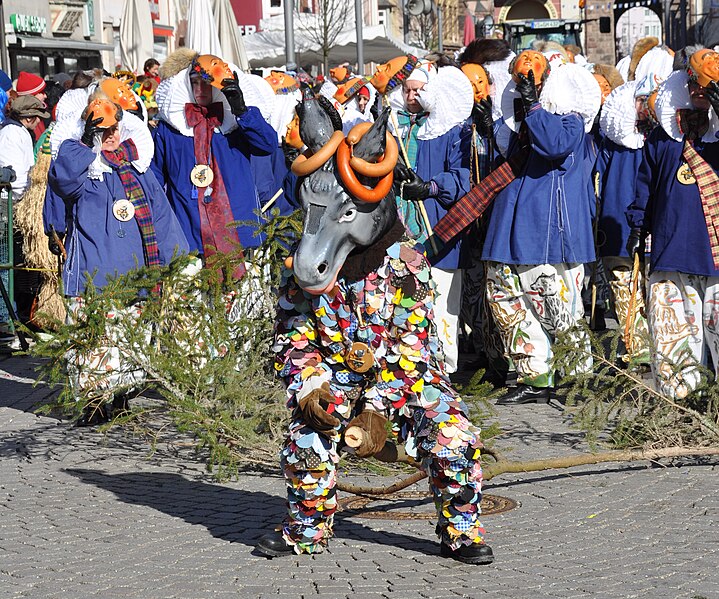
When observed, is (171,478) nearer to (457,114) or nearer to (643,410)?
(643,410)

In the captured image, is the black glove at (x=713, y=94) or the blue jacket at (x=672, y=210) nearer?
the black glove at (x=713, y=94)

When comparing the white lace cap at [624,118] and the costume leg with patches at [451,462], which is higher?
the white lace cap at [624,118]

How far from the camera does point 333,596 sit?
16.3 feet

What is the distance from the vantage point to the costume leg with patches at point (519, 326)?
8.79 metres

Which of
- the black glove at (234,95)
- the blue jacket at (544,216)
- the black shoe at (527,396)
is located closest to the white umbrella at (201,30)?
the black glove at (234,95)

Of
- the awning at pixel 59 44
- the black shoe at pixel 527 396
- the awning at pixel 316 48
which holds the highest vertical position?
the awning at pixel 59 44

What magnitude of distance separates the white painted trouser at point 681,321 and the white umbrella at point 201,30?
7176mm

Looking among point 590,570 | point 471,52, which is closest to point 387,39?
point 471,52

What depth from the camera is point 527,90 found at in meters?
8.27

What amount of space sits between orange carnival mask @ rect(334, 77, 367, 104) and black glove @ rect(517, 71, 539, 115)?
182 cm

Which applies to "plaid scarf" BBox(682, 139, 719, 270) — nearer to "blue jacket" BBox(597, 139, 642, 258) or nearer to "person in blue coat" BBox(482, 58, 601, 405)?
"person in blue coat" BBox(482, 58, 601, 405)

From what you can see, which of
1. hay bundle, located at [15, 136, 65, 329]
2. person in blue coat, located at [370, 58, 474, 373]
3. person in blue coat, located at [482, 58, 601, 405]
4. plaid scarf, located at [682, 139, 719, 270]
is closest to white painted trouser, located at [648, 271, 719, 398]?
plaid scarf, located at [682, 139, 719, 270]

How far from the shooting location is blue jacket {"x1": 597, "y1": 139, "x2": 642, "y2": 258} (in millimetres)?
9445

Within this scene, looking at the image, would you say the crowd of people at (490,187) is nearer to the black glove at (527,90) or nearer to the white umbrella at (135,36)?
the black glove at (527,90)
